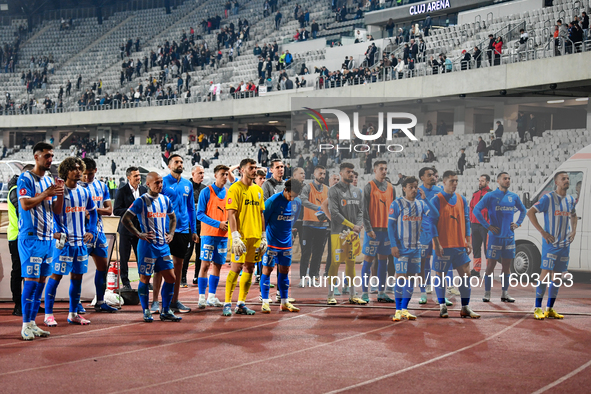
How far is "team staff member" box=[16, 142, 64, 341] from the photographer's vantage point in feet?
22.5

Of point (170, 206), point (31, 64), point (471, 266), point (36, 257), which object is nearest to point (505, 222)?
point (471, 266)

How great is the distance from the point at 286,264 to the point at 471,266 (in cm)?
279

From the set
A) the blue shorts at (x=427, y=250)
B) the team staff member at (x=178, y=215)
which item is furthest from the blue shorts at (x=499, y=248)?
the team staff member at (x=178, y=215)

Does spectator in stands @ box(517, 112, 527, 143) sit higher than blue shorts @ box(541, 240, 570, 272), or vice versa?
spectator in stands @ box(517, 112, 527, 143)

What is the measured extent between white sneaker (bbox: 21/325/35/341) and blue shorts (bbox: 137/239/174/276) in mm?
1480

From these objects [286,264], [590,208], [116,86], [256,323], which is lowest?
[256,323]

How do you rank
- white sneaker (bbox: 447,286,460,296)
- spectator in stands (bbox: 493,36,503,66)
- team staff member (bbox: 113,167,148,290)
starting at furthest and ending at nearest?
1. spectator in stands (bbox: 493,36,503,66)
2. white sneaker (bbox: 447,286,460,296)
3. team staff member (bbox: 113,167,148,290)

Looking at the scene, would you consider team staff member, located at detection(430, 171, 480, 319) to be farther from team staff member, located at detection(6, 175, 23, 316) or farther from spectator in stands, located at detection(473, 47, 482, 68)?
spectator in stands, located at detection(473, 47, 482, 68)

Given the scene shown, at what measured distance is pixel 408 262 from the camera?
27.9ft

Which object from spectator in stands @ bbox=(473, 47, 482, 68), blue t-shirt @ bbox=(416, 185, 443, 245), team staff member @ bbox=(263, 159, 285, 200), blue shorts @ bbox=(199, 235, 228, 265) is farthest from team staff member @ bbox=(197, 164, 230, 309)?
spectator in stands @ bbox=(473, 47, 482, 68)

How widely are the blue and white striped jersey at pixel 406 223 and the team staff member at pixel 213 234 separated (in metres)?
2.32

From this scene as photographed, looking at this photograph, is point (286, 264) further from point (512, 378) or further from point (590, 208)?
point (590, 208)

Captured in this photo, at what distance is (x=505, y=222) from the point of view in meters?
9.59

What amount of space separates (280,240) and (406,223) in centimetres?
174
